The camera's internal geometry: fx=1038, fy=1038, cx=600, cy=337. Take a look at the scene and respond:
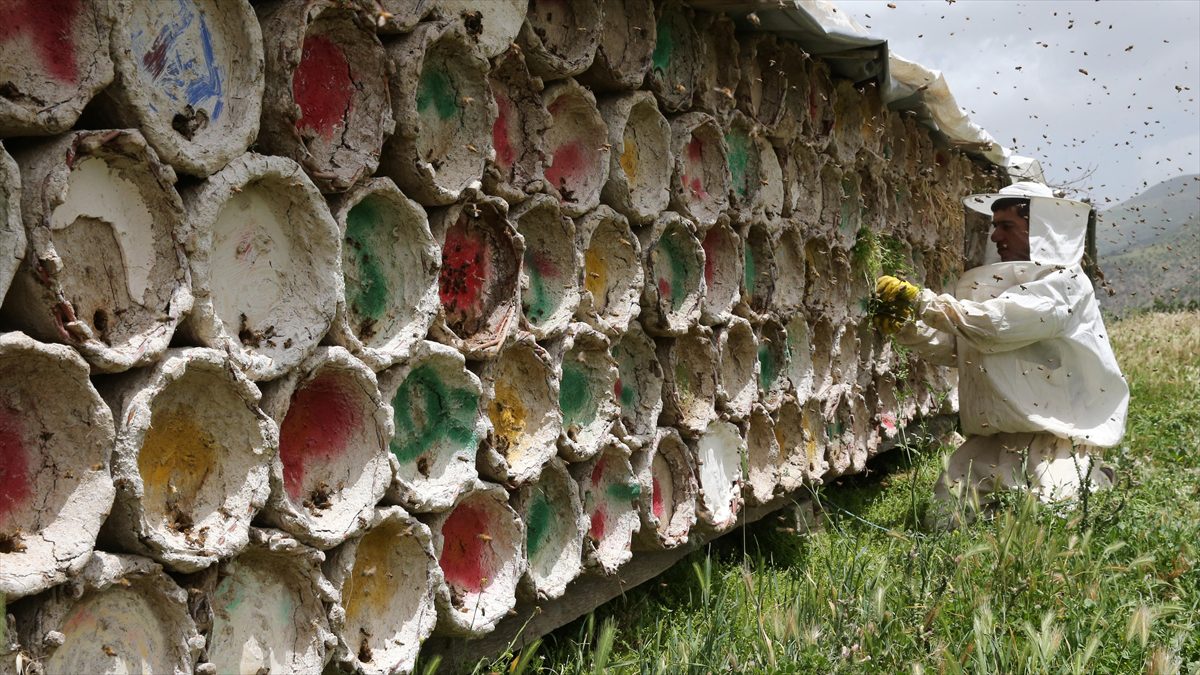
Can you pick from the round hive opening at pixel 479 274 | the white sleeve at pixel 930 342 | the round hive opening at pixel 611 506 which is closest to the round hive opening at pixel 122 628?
the round hive opening at pixel 479 274

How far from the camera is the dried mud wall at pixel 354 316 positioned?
73.0 inches

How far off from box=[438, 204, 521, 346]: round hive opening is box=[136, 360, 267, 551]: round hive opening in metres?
0.79

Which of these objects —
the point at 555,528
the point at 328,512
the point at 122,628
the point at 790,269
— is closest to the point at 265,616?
the point at 328,512

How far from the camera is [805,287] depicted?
5.40 metres

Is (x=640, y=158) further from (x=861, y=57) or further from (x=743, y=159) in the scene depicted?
(x=861, y=57)

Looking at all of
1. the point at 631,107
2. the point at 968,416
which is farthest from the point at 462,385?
the point at 968,416

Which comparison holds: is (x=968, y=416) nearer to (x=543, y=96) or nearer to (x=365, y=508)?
(x=543, y=96)

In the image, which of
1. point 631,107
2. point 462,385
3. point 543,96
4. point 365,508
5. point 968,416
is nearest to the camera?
point 365,508

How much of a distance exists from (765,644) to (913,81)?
4.08 meters

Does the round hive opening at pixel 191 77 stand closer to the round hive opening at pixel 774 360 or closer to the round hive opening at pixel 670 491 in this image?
the round hive opening at pixel 670 491

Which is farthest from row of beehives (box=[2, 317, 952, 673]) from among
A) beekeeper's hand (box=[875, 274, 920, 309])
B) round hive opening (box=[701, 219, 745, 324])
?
beekeeper's hand (box=[875, 274, 920, 309])

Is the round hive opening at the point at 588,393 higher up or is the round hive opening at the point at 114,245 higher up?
the round hive opening at the point at 114,245

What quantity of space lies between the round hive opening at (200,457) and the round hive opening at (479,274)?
2.58 feet

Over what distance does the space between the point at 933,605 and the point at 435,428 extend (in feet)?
5.33
